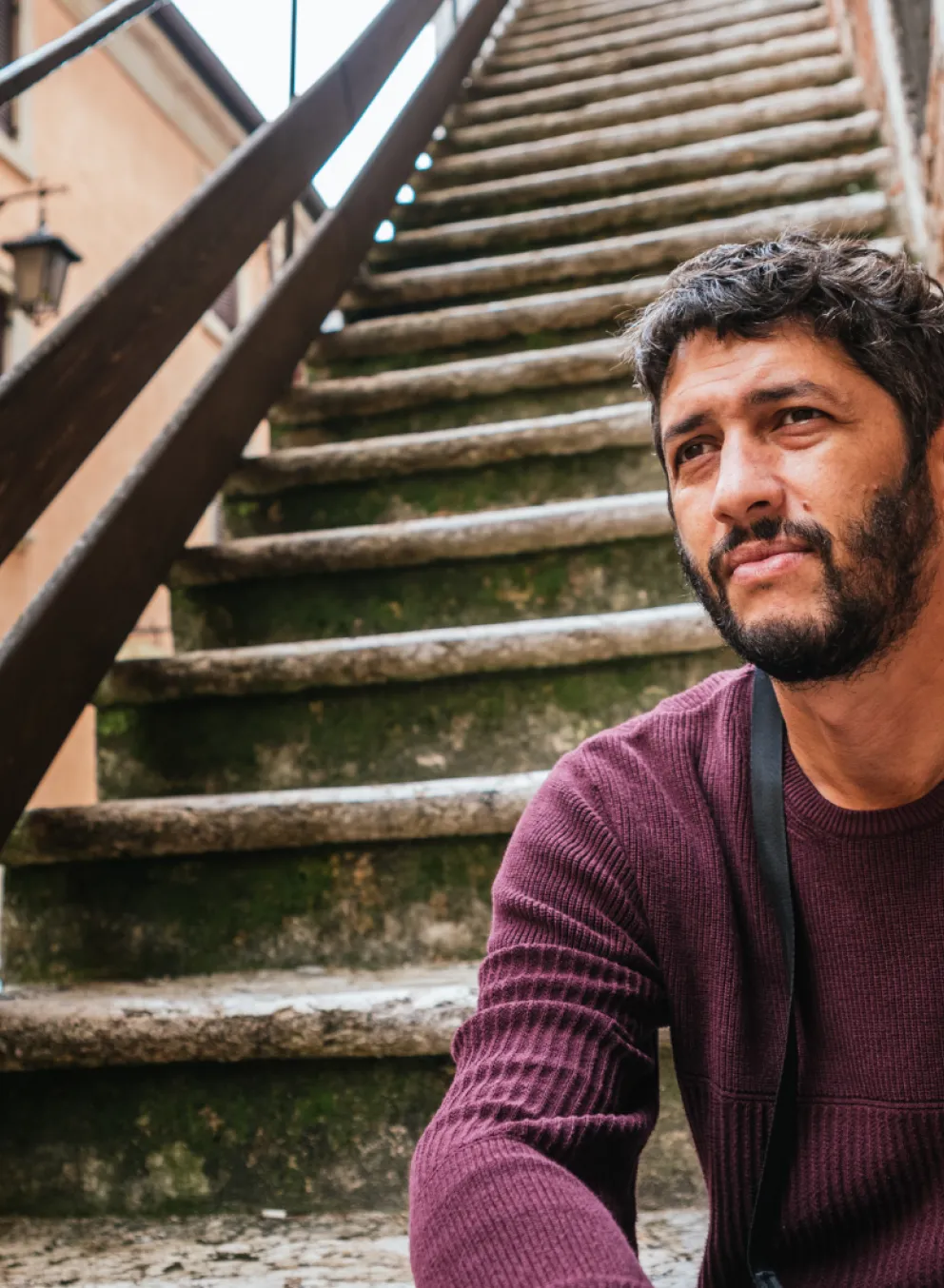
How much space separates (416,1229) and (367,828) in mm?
812

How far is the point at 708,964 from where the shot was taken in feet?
3.29

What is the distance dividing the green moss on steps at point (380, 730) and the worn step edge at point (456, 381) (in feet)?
3.05

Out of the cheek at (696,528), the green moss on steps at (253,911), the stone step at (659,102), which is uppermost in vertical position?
the stone step at (659,102)

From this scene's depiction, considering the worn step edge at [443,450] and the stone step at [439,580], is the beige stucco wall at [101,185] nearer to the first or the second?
the worn step edge at [443,450]

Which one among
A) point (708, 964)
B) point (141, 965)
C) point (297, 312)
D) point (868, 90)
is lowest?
point (141, 965)

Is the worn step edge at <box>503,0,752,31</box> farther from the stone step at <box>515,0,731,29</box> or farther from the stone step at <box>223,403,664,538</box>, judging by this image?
the stone step at <box>223,403,664,538</box>

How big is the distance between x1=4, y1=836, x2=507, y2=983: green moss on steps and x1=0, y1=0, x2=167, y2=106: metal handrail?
1.08 meters

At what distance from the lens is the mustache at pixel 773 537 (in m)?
1.00

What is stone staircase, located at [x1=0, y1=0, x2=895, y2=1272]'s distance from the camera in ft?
4.50

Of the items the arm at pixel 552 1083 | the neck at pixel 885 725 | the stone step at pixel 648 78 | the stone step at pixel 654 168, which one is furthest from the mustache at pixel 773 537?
the stone step at pixel 648 78

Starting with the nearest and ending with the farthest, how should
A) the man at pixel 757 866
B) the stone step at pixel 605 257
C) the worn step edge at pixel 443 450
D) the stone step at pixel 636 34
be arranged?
the man at pixel 757 866 → the worn step edge at pixel 443 450 → the stone step at pixel 605 257 → the stone step at pixel 636 34

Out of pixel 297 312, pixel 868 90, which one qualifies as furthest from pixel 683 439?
pixel 868 90

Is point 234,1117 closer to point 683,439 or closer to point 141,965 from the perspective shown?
point 141,965

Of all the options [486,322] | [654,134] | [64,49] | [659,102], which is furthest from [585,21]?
[64,49]
